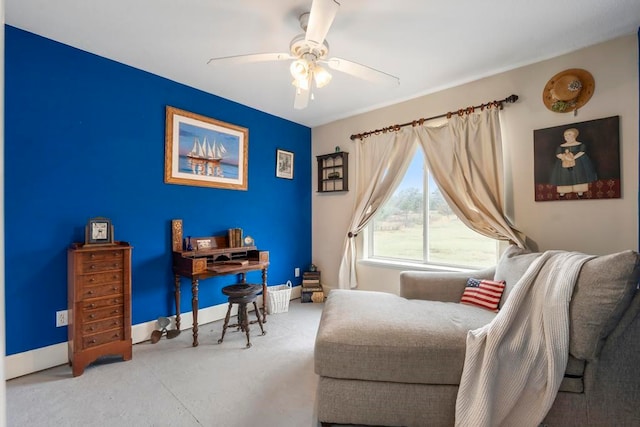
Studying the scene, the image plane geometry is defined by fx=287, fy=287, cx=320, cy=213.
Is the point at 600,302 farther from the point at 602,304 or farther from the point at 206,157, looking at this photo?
the point at 206,157

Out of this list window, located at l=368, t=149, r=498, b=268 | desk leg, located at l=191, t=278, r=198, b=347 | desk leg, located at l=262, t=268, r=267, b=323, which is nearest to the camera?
desk leg, located at l=191, t=278, r=198, b=347

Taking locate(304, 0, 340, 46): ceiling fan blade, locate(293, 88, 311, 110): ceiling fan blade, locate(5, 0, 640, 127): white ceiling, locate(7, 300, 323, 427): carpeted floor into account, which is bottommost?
locate(7, 300, 323, 427): carpeted floor

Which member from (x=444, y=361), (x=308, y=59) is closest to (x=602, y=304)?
(x=444, y=361)

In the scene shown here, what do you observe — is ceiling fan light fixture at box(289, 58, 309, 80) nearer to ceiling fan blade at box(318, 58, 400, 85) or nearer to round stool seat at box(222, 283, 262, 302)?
ceiling fan blade at box(318, 58, 400, 85)

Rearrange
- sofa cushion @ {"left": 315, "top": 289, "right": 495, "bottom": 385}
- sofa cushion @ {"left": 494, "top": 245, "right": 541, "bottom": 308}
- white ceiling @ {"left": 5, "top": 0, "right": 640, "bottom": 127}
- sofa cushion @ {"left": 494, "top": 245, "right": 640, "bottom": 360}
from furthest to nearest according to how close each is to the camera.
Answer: sofa cushion @ {"left": 494, "top": 245, "right": 541, "bottom": 308} < white ceiling @ {"left": 5, "top": 0, "right": 640, "bottom": 127} < sofa cushion @ {"left": 315, "top": 289, "right": 495, "bottom": 385} < sofa cushion @ {"left": 494, "top": 245, "right": 640, "bottom": 360}

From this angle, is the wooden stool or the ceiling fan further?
the wooden stool

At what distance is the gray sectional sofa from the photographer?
4.43ft

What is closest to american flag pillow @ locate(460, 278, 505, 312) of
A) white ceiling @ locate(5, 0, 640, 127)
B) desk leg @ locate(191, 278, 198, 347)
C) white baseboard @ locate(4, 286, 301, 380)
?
white ceiling @ locate(5, 0, 640, 127)

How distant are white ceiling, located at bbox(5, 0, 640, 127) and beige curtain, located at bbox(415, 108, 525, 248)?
474 mm

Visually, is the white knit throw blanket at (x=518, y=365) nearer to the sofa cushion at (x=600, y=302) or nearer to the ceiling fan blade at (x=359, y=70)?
the sofa cushion at (x=600, y=302)

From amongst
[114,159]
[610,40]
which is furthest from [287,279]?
[610,40]

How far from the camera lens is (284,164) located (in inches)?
149

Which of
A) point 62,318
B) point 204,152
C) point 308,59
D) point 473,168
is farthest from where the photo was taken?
point 204,152

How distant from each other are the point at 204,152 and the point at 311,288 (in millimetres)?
2123
